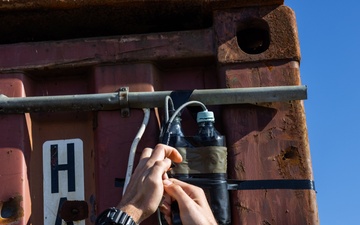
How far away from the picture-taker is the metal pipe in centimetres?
288

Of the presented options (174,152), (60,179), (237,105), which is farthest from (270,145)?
(60,179)

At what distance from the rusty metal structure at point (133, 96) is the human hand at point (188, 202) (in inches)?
9.6

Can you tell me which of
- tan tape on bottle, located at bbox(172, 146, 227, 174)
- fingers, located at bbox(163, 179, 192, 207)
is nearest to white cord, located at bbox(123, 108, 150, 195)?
tan tape on bottle, located at bbox(172, 146, 227, 174)

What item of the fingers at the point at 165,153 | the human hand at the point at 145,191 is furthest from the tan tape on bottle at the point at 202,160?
the human hand at the point at 145,191

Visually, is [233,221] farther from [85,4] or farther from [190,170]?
[85,4]

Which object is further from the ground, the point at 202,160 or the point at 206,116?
the point at 206,116

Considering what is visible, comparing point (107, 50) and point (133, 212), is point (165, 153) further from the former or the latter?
point (107, 50)

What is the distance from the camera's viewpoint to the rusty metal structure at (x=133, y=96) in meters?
2.84

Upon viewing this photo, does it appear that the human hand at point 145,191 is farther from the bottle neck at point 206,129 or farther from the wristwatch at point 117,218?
the bottle neck at point 206,129

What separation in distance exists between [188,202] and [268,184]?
1.42 ft

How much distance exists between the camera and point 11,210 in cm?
283

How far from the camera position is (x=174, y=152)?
2.56m

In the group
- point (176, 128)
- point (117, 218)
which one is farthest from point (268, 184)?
point (117, 218)

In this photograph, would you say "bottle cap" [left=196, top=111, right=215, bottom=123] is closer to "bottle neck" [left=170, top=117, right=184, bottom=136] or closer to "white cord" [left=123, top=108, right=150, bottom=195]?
"bottle neck" [left=170, top=117, right=184, bottom=136]
